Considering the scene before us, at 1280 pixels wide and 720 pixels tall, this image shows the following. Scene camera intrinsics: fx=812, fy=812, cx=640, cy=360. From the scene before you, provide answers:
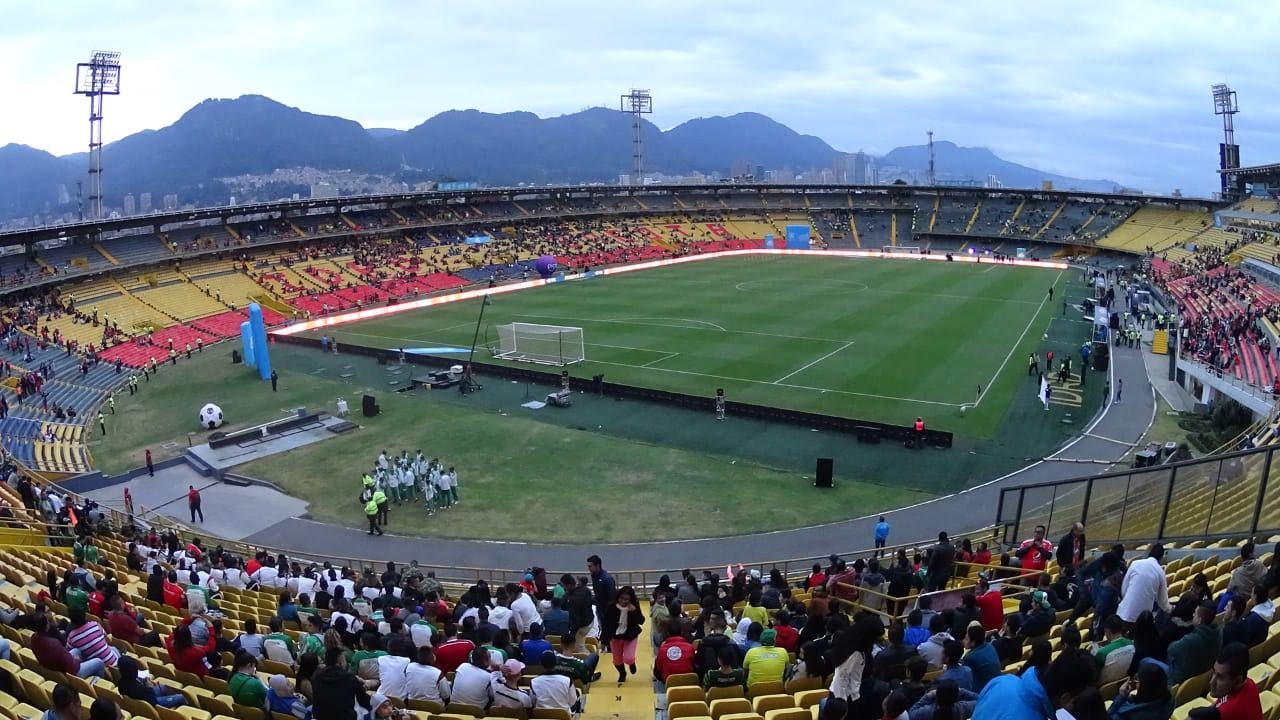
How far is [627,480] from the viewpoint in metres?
26.4

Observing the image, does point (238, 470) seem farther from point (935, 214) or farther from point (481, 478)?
point (935, 214)

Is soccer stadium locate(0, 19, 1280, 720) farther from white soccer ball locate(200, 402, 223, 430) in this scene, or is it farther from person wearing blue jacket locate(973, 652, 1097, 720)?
white soccer ball locate(200, 402, 223, 430)

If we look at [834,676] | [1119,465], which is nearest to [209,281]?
[1119,465]

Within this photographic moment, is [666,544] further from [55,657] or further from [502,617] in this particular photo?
[55,657]

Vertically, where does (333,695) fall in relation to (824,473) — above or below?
above

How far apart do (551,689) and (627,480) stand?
17.9 meters

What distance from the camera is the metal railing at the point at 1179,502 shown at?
1141cm

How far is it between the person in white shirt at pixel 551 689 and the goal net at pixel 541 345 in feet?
108

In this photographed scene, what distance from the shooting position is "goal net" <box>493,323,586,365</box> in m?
42.5

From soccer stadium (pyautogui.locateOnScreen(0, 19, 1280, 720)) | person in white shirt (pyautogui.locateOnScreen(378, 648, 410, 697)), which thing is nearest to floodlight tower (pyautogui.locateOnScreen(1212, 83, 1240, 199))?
soccer stadium (pyautogui.locateOnScreen(0, 19, 1280, 720))

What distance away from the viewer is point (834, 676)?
8.02 m

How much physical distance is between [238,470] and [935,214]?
92.6 metres

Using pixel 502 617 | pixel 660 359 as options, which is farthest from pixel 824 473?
pixel 660 359

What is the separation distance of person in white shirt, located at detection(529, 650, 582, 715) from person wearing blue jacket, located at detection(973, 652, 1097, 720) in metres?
4.22
